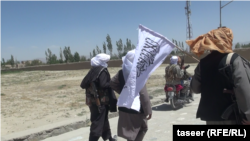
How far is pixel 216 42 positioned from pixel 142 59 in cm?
104

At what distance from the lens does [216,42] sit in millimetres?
2555

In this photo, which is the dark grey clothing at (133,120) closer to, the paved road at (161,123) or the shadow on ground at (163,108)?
the paved road at (161,123)

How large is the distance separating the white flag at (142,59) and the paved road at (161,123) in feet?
6.39

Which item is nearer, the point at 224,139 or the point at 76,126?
the point at 224,139

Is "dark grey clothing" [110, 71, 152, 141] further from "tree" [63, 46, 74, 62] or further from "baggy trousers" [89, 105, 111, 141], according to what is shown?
"tree" [63, 46, 74, 62]

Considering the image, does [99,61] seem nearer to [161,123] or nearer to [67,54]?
[161,123]

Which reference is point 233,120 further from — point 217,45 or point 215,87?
point 217,45

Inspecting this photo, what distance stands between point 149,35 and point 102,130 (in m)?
2.02

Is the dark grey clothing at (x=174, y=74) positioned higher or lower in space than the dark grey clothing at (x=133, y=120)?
higher

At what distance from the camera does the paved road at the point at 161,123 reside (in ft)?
17.1

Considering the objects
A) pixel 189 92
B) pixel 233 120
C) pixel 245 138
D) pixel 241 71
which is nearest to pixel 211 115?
pixel 233 120

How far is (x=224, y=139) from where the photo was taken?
2477 millimetres

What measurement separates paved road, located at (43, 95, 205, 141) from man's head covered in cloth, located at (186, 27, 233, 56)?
2702mm

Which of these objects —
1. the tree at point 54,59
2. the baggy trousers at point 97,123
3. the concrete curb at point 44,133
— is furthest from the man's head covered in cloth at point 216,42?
the tree at point 54,59
